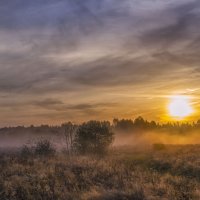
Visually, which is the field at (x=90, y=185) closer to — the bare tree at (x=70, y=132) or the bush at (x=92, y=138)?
the bush at (x=92, y=138)

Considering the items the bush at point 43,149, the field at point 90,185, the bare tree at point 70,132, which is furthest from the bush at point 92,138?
the field at point 90,185

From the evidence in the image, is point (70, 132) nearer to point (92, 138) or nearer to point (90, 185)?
point (92, 138)

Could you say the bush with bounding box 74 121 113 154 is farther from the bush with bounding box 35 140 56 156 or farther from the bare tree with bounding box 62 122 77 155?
the bush with bounding box 35 140 56 156

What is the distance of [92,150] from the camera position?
169 ft

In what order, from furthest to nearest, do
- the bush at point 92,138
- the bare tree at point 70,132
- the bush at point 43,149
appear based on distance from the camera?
the bare tree at point 70,132
the bush at point 92,138
the bush at point 43,149

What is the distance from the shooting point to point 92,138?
51.5m

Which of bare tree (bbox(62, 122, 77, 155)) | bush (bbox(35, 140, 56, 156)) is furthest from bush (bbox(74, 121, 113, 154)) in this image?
bush (bbox(35, 140, 56, 156))

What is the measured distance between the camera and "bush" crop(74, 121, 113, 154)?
168 feet

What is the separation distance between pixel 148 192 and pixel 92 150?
35512 millimetres

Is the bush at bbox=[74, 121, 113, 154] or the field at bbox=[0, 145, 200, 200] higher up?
the bush at bbox=[74, 121, 113, 154]

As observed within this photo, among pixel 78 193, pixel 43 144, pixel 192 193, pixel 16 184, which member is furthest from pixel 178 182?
pixel 43 144

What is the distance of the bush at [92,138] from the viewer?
5128 centimetres

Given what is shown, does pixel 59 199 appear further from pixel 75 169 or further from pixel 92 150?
pixel 92 150

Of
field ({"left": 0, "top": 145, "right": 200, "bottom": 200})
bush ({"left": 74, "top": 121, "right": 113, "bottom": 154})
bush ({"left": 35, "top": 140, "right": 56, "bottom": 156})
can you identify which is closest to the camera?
field ({"left": 0, "top": 145, "right": 200, "bottom": 200})
